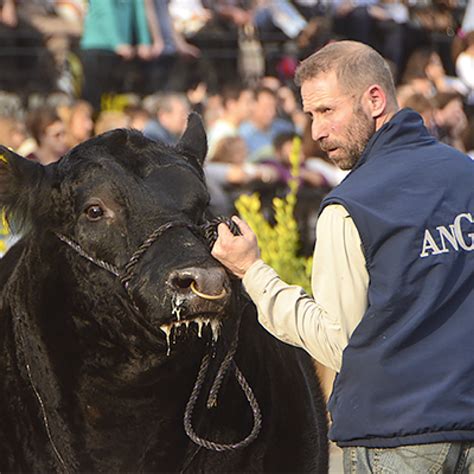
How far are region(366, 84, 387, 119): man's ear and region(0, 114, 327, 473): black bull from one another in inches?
27.7

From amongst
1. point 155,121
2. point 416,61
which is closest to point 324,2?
point 416,61

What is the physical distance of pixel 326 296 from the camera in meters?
3.32

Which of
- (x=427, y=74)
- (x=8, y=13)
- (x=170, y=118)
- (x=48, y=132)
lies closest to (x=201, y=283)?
(x=48, y=132)

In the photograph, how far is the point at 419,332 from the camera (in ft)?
10.8

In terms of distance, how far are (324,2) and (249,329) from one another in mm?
9537

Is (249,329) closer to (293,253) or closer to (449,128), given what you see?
(293,253)

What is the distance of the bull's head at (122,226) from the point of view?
3629mm

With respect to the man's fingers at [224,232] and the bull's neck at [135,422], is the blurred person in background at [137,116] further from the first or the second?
the man's fingers at [224,232]

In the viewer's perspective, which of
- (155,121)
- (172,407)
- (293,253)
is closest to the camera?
(172,407)

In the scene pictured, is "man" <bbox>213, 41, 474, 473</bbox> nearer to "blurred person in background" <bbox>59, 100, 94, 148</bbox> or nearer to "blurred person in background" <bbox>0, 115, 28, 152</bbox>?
"blurred person in background" <bbox>0, 115, 28, 152</bbox>

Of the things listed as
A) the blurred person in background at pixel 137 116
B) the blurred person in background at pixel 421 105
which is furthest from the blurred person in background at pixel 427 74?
the blurred person in background at pixel 137 116

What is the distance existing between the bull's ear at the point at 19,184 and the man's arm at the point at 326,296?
1010 mm

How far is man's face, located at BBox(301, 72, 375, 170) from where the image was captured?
349 centimetres

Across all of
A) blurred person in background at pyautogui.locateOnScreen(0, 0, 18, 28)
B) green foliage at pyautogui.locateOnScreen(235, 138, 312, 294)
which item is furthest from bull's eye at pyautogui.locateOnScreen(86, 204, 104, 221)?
blurred person in background at pyautogui.locateOnScreen(0, 0, 18, 28)
